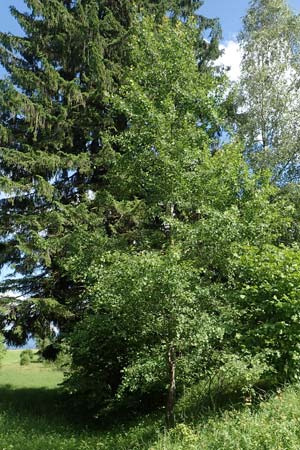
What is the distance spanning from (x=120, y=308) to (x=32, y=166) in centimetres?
634

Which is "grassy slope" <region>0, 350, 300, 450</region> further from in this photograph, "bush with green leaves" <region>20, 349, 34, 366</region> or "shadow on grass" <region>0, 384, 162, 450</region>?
"bush with green leaves" <region>20, 349, 34, 366</region>

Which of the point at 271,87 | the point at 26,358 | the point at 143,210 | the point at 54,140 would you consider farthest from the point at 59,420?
the point at 271,87

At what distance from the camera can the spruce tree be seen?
11.0m

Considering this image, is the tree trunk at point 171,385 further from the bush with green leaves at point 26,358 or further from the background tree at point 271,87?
the bush with green leaves at point 26,358

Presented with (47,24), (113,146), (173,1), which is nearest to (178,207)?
(113,146)

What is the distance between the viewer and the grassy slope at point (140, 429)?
15.3 feet

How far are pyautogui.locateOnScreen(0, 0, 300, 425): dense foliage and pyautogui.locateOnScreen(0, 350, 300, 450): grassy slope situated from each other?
0.67 metres

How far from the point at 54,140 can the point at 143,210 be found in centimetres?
364

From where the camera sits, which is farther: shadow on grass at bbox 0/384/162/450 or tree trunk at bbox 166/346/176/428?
shadow on grass at bbox 0/384/162/450

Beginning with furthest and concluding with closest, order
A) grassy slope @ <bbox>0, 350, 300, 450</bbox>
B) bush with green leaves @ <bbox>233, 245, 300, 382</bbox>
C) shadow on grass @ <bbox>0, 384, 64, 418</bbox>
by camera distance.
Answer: shadow on grass @ <bbox>0, 384, 64, 418</bbox>, bush with green leaves @ <bbox>233, 245, 300, 382</bbox>, grassy slope @ <bbox>0, 350, 300, 450</bbox>

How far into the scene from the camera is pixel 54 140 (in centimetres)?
1261

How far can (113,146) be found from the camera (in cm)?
1334

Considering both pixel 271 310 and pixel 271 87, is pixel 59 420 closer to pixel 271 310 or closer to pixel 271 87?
pixel 271 310

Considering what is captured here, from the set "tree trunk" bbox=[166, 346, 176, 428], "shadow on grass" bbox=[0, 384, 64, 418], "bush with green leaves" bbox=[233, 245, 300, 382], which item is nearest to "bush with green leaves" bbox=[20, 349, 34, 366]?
"shadow on grass" bbox=[0, 384, 64, 418]
